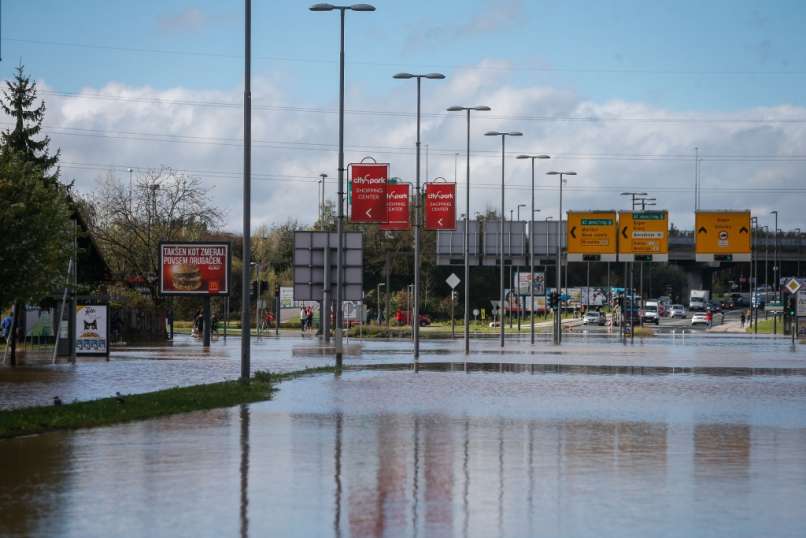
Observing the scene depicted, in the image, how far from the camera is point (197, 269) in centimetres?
5684

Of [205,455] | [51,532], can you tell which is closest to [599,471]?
[205,455]

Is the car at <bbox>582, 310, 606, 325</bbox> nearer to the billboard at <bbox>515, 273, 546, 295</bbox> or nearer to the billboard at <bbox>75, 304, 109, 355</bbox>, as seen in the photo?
the billboard at <bbox>515, 273, 546, 295</bbox>

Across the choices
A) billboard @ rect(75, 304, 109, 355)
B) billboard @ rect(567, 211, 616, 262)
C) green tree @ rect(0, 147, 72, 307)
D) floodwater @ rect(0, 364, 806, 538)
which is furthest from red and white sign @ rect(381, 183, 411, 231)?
billboard @ rect(567, 211, 616, 262)

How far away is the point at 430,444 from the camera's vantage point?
1655cm

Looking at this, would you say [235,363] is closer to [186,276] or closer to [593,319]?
[186,276]

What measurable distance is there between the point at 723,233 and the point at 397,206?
3556cm

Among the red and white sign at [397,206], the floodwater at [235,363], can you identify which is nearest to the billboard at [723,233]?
the floodwater at [235,363]

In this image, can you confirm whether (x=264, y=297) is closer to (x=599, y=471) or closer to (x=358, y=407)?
(x=358, y=407)

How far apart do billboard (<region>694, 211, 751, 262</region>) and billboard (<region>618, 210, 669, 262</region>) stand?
2198 mm

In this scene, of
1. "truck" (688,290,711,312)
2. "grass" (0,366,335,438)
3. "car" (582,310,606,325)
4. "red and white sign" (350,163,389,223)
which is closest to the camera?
"grass" (0,366,335,438)

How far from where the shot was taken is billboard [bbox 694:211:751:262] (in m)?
77.9

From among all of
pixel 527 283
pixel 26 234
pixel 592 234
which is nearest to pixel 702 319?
pixel 527 283

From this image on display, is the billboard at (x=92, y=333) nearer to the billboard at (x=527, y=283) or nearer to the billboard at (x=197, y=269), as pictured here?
the billboard at (x=197, y=269)

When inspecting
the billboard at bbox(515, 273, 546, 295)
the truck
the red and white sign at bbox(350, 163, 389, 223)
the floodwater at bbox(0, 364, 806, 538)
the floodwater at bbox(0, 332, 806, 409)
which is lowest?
the floodwater at bbox(0, 332, 806, 409)
